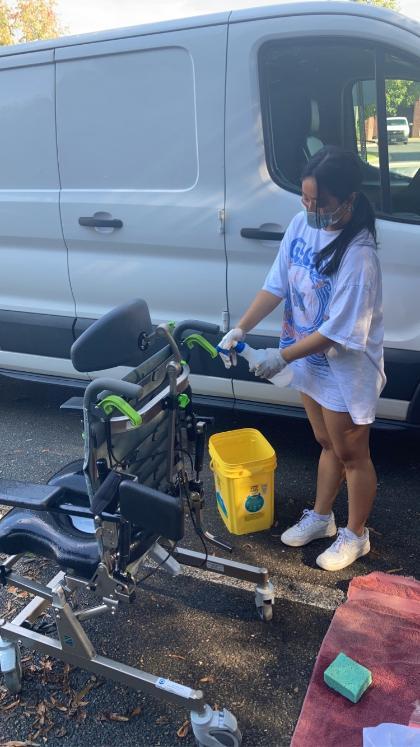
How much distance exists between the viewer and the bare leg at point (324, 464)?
255 cm

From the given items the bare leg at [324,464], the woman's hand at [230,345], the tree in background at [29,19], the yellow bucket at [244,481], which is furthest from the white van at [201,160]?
the tree in background at [29,19]

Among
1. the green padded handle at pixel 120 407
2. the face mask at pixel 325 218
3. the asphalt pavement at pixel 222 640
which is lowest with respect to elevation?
the asphalt pavement at pixel 222 640

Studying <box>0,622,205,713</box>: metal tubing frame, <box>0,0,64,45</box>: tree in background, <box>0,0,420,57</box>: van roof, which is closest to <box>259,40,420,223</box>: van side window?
<box>0,0,420,57</box>: van roof

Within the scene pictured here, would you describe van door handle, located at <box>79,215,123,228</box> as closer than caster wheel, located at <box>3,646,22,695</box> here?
No

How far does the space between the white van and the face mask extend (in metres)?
0.69

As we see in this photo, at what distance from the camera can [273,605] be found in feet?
7.73

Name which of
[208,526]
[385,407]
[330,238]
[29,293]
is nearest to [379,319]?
[330,238]

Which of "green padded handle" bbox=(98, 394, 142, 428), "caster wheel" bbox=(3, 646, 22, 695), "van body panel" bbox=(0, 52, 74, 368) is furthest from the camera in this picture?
"van body panel" bbox=(0, 52, 74, 368)

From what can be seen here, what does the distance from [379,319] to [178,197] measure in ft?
4.46

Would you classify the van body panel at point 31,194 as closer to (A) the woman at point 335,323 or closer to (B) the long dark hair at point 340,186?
(A) the woman at point 335,323

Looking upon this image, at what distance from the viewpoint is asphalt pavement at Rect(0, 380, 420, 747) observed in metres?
1.90

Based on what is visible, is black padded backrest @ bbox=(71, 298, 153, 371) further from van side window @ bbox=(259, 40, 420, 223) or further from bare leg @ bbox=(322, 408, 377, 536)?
van side window @ bbox=(259, 40, 420, 223)

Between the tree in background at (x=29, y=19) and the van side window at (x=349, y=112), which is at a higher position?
the tree in background at (x=29, y=19)

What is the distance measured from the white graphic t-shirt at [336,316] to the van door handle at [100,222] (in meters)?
1.11
